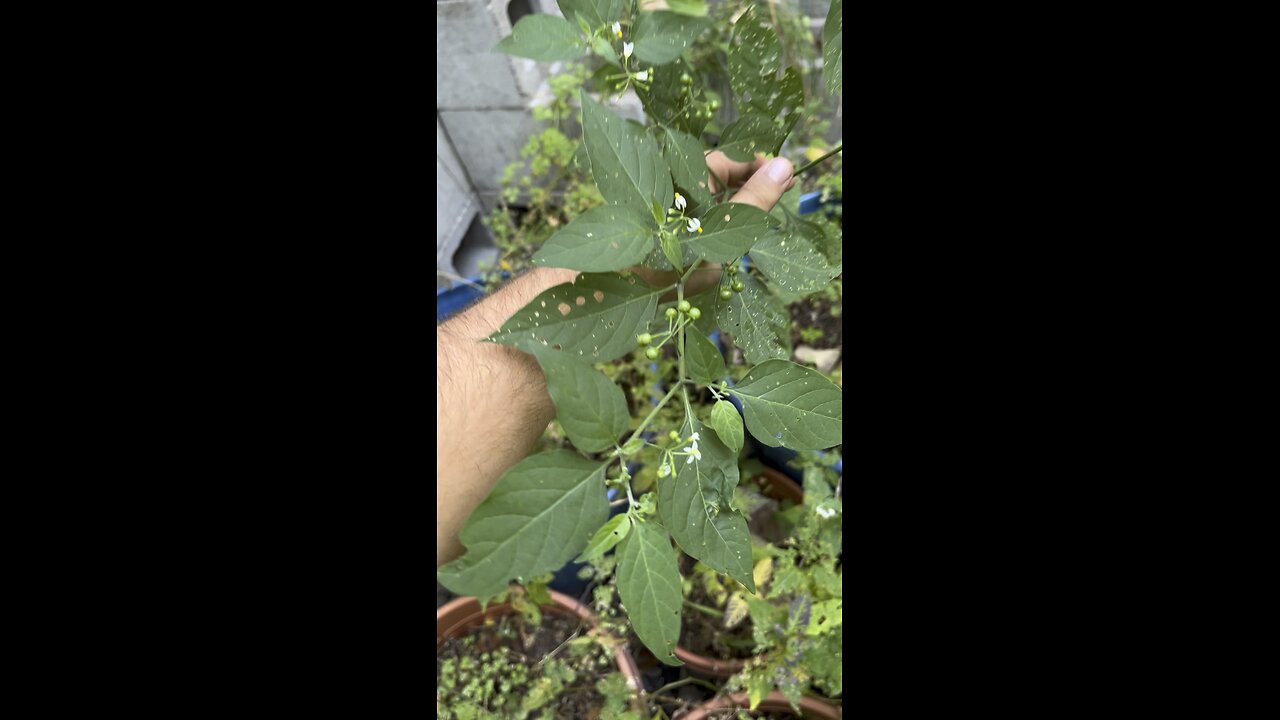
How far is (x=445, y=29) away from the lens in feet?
7.99

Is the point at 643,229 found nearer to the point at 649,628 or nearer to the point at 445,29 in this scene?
the point at 649,628

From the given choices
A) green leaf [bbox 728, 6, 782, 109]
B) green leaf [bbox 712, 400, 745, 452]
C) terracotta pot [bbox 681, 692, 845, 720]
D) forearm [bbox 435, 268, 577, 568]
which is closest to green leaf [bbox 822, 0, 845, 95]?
green leaf [bbox 728, 6, 782, 109]

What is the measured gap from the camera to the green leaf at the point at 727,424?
78cm

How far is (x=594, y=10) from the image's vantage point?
2.76 feet

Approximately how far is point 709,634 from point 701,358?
127 cm

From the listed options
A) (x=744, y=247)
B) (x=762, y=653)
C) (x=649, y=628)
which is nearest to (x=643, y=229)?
(x=744, y=247)

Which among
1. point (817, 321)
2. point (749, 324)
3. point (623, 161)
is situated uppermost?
point (623, 161)

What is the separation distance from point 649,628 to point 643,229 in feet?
1.44

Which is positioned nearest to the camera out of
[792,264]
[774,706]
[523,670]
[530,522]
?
Answer: [530,522]

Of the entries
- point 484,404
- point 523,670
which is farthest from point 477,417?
point 523,670

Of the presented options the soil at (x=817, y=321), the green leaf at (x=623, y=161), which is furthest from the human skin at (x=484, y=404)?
the soil at (x=817, y=321)

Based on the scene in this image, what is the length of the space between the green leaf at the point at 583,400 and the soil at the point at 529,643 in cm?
122

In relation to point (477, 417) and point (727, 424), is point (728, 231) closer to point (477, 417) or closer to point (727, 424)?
point (727, 424)

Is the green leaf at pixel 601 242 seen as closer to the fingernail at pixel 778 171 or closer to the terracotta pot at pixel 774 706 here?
the fingernail at pixel 778 171
